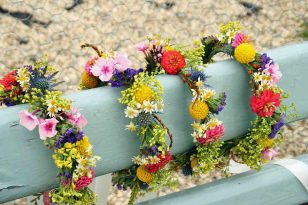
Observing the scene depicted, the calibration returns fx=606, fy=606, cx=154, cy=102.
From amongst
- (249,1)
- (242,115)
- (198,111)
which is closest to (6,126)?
(198,111)

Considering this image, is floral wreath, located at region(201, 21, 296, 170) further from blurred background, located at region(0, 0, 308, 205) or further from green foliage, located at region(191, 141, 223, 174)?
blurred background, located at region(0, 0, 308, 205)

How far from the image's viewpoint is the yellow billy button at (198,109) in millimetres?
1972

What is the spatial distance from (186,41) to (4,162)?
2615 mm

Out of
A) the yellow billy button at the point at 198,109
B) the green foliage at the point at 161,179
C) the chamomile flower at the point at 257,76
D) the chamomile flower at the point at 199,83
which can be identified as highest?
the chamomile flower at the point at 199,83

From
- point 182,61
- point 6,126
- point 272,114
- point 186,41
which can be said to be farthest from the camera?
point 186,41

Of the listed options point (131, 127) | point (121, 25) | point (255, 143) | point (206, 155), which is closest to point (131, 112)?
point (131, 127)

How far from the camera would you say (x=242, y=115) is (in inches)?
86.4

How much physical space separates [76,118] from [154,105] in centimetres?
25

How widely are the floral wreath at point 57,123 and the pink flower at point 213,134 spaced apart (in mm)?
393

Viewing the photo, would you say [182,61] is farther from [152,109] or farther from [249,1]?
[249,1]

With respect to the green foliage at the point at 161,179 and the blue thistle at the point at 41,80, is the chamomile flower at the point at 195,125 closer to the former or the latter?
the green foliage at the point at 161,179

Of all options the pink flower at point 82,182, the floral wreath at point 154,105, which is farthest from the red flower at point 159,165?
the pink flower at point 82,182

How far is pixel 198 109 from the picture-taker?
1972mm

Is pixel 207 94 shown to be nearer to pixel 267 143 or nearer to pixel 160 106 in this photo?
pixel 160 106
